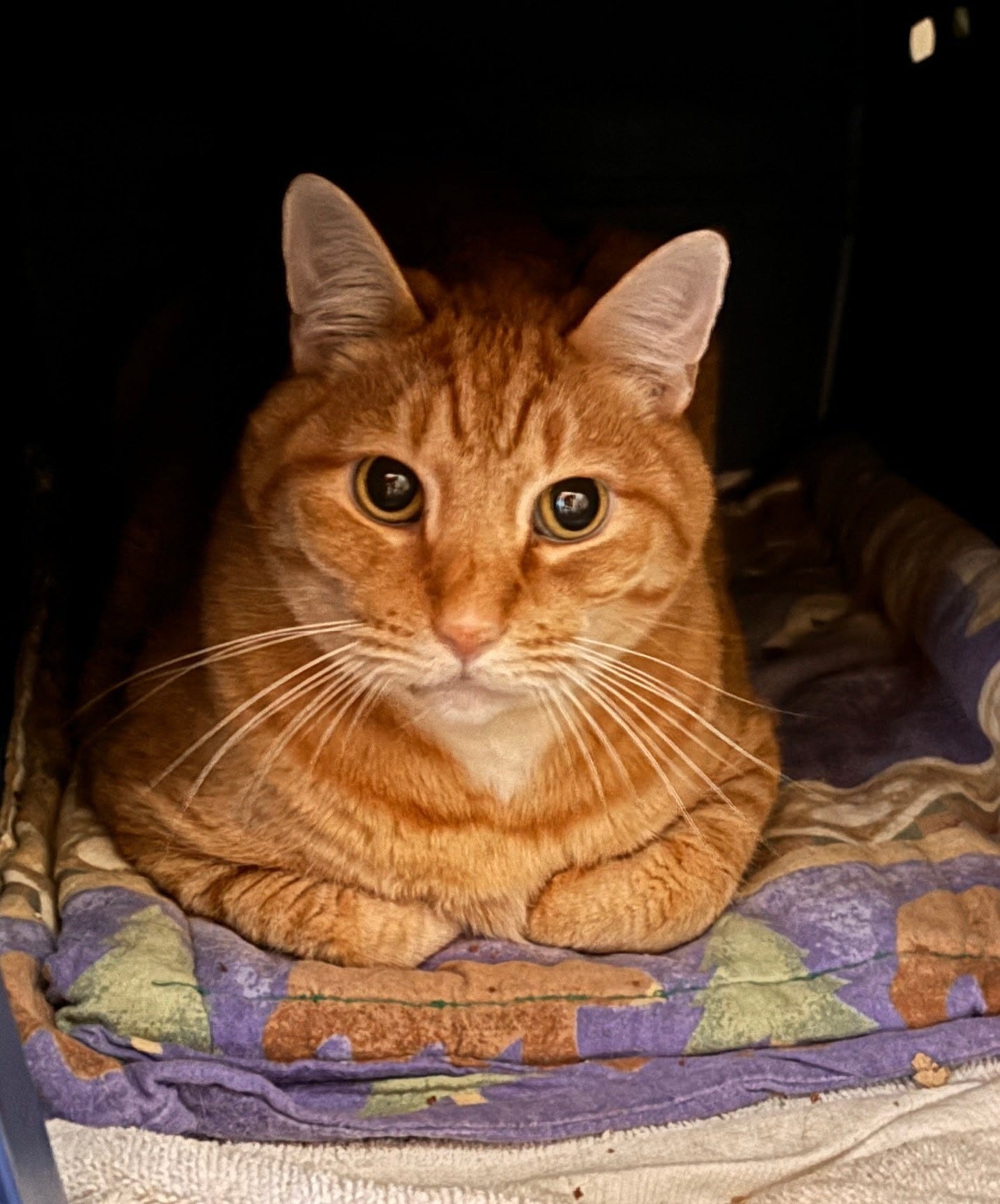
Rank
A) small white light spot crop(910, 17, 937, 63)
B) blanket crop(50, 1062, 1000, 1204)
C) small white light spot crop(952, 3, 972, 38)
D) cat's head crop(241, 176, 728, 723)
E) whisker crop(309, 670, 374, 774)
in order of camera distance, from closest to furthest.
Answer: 1. blanket crop(50, 1062, 1000, 1204)
2. cat's head crop(241, 176, 728, 723)
3. whisker crop(309, 670, 374, 774)
4. small white light spot crop(952, 3, 972, 38)
5. small white light spot crop(910, 17, 937, 63)

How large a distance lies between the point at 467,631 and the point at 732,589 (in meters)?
1.49

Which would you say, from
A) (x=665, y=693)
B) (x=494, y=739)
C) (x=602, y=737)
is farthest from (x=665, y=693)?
(x=494, y=739)

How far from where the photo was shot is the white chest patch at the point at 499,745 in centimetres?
170

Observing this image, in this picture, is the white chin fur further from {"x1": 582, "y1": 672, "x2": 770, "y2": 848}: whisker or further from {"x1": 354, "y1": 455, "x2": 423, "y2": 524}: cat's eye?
{"x1": 354, "y1": 455, "x2": 423, "y2": 524}: cat's eye

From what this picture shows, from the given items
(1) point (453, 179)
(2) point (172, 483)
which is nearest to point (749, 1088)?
(2) point (172, 483)

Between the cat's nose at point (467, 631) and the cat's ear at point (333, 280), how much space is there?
41 cm

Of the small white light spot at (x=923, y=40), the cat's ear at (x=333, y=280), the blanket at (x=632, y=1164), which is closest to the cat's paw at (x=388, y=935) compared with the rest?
the blanket at (x=632, y=1164)

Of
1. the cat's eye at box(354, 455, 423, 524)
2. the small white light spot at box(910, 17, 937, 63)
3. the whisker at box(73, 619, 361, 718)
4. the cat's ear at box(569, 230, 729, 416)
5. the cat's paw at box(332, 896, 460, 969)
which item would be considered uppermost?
the small white light spot at box(910, 17, 937, 63)

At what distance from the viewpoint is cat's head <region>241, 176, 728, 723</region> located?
60.4 inches

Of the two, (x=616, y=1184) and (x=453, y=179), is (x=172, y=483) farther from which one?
(x=616, y=1184)

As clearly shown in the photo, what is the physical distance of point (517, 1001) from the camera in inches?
65.8

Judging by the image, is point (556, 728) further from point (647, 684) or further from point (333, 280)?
point (333, 280)

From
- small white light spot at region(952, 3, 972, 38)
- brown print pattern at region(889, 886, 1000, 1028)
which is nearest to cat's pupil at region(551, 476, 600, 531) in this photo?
brown print pattern at region(889, 886, 1000, 1028)

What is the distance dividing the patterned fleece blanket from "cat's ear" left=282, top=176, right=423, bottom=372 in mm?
769
